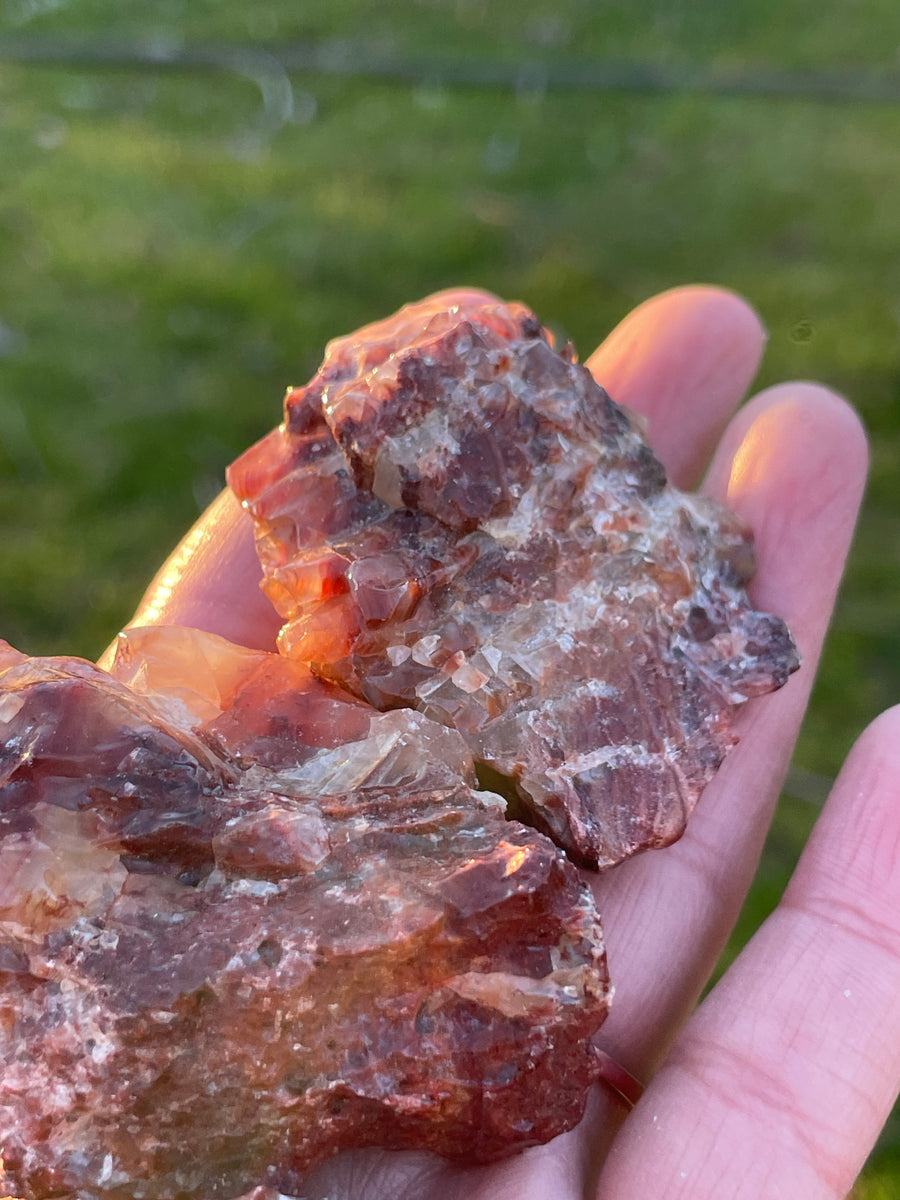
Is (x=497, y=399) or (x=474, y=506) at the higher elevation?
(x=497, y=399)

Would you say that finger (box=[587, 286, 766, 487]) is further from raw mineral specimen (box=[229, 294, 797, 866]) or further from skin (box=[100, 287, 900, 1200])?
raw mineral specimen (box=[229, 294, 797, 866])

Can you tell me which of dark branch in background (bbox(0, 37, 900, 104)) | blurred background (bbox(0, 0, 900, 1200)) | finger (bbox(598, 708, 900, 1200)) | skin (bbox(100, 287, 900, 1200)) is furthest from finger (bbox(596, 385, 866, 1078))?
dark branch in background (bbox(0, 37, 900, 104))

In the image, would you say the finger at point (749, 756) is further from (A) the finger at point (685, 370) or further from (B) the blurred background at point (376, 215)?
(B) the blurred background at point (376, 215)

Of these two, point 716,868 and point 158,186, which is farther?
point 158,186

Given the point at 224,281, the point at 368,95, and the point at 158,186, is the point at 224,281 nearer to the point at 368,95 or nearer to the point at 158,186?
the point at 158,186

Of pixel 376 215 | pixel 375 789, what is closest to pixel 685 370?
pixel 375 789

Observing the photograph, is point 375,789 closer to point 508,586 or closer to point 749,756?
point 508,586

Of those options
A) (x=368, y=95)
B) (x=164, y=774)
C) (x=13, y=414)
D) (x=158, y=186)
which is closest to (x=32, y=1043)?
(x=164, y=774)
